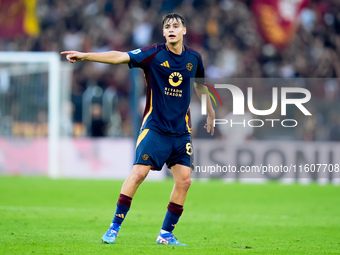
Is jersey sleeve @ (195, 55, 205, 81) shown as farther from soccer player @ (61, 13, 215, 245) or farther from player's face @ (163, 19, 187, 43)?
player's face @ (163, 19, 187, 43)

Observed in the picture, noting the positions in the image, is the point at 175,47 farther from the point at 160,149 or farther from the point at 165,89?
the point at 160,149

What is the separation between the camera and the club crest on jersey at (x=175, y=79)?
26.1 feet

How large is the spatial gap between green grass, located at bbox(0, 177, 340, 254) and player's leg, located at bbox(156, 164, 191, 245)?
215mm

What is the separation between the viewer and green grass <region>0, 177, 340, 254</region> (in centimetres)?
783

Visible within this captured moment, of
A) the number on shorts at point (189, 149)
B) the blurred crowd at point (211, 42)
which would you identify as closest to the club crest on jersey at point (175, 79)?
the number on shorts at point (189, 149)

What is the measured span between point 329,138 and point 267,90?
214 centimetres

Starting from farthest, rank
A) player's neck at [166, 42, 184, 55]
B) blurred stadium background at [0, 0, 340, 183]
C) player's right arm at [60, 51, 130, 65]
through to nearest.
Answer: blurred stadium background at [0, 0, 340, 183] → player's neck at [166, 42, 184, 55] → player's right arm at [60, 51, 130, 65]

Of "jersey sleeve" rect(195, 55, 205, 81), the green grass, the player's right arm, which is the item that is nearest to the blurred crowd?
the green grass

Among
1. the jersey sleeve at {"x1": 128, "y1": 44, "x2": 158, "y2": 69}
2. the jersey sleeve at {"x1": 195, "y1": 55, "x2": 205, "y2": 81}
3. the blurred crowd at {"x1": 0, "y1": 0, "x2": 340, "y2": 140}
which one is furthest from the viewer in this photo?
the blurred crowd at {"x1": 0, "y1": 0, "x2": 340, "y2": 140}

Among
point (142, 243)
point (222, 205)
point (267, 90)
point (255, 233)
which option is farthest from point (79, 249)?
point (267, 90)

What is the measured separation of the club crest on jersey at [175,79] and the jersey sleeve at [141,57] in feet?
0.99

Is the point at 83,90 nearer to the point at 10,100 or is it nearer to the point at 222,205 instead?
the point at 10,100

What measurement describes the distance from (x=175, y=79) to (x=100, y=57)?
97 centimetres

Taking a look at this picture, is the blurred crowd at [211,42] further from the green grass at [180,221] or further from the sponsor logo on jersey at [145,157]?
the sponsor logo on jersey at [145,157]
